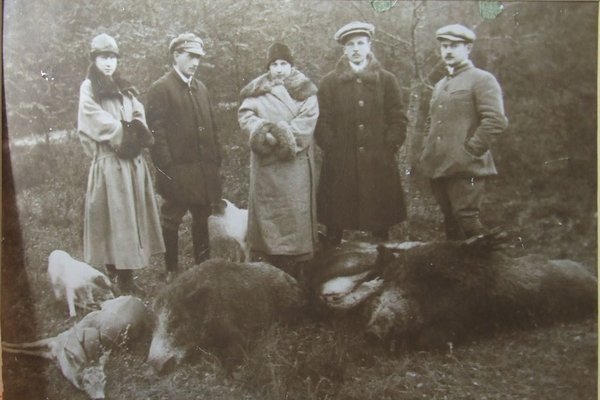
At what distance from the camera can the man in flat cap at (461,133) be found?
15.6 feet

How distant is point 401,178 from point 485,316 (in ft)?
4.08

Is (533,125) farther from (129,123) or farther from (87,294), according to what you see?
(87,294)

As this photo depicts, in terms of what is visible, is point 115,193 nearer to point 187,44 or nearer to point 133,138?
point 133,138

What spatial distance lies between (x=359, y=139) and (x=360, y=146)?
2.2 inches

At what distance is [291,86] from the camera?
4.80m

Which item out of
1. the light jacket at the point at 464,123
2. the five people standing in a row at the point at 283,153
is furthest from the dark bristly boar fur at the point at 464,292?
the light jacket at the point at 464,123

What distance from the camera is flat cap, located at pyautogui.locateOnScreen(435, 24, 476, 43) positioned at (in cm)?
481

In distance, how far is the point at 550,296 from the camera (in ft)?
15.7

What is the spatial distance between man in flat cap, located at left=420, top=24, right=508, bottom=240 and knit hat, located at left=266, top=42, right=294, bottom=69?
118 cm

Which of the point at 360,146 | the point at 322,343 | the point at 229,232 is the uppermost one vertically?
the point at 360,146

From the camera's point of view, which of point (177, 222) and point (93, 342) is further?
point (177, 222)

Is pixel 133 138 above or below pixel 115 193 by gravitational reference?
above

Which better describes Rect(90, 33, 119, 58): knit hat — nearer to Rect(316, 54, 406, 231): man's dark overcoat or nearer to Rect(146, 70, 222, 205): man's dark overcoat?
Rect(146, 70, 222, 205): man's dark overcoat

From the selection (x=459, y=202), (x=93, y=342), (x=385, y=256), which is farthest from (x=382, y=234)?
(x=93, y=342)
